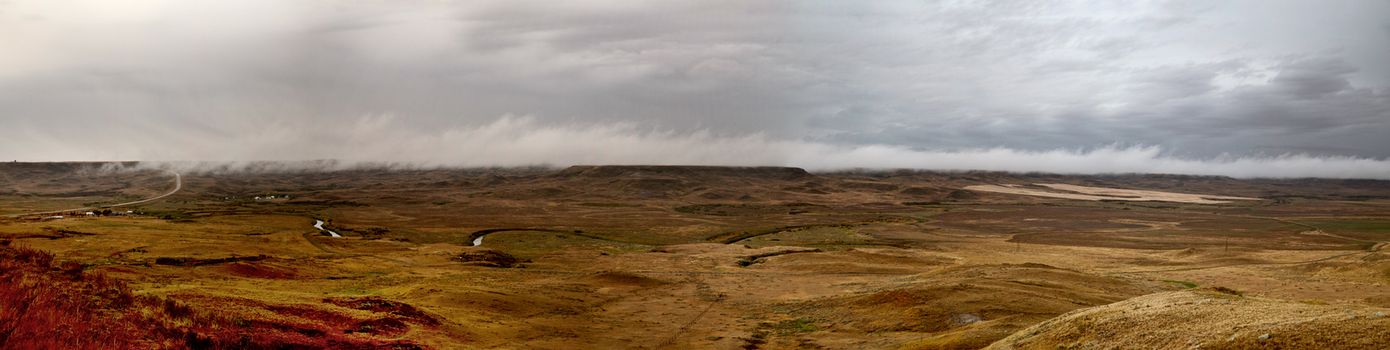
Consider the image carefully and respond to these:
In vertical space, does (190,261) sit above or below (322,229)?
above

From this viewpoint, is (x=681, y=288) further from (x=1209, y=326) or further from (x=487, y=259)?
(x=1209, y=326)

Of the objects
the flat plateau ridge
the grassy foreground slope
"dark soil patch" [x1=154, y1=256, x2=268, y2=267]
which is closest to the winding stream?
the flat plateau ridge

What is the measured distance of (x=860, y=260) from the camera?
74250 mm

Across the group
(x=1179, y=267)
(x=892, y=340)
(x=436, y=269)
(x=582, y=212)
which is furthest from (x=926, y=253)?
(x=582, y=212)

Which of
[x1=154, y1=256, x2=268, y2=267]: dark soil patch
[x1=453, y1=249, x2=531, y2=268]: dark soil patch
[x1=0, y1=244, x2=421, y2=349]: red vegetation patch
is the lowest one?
[x1=453, y1=249, x2=531, y2=268]: dark soil patch

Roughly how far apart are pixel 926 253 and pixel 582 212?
10465 centimetres

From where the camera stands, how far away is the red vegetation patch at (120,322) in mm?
17328

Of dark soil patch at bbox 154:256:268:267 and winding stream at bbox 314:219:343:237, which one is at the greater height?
dark soil patch at bbox 154:256:268:267

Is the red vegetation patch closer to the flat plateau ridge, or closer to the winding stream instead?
the flat plateau ridge

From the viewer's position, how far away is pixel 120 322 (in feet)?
66.4

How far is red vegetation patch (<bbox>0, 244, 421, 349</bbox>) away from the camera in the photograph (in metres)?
17.3

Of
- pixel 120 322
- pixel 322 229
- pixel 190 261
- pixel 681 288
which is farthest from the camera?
pixel 322 229

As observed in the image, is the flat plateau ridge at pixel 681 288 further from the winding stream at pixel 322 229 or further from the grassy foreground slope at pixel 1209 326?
the winding stream at pixel 322 229

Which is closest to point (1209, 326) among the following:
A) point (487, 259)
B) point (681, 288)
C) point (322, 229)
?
point (681, 288)
